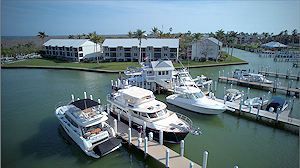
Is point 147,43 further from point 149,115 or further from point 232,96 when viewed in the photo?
point 149,115

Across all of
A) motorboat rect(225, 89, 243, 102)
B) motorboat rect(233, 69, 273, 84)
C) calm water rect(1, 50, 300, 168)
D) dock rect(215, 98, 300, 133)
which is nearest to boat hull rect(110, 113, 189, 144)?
calm water rect(1, 50, 300, 168)

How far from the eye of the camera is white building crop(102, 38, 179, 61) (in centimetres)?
5538

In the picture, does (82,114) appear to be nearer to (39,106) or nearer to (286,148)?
(39,106)

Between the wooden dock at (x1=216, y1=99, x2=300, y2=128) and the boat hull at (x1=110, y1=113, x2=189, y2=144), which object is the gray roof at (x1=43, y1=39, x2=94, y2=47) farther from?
the boat hull at (x1=110, y1=113, x2=189, y2=144)

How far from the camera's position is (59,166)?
15000mm

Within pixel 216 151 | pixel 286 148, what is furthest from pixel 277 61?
pixel 216 151

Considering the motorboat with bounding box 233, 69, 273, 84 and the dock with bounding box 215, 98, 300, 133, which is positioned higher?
the motorboat with bounding box 233, 69, 273, 84

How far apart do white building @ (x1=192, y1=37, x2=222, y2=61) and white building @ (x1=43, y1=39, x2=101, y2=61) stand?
26276 millimetres

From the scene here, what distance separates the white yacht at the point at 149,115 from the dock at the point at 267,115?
773cm

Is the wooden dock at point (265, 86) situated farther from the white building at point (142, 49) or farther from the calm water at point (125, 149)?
the white building at point (142, 49)

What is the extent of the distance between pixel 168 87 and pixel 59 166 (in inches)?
745

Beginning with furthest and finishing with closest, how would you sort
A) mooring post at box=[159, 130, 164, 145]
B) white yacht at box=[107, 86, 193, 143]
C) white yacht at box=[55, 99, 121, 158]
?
1. white yacht at box=[107, 86, 193, 143]
2. mooring post at box=[159, 130, 164, 145]
3. white yacht at box=[55, 99, 121, 158]

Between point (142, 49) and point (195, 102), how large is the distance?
35825 mm

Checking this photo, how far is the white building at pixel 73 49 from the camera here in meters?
57.6
